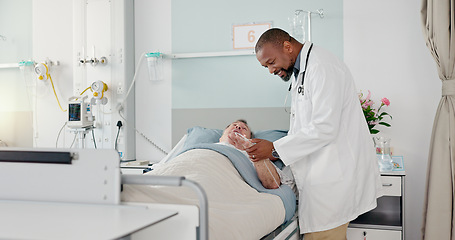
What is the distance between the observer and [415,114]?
10.5 ft

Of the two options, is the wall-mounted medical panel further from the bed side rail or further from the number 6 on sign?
the bed side rail

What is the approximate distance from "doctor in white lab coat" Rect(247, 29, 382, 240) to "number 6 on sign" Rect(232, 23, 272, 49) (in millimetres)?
1223

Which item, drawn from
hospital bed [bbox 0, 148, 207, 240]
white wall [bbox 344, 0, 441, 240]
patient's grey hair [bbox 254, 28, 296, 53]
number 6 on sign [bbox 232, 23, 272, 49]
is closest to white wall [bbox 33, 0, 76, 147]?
number 6 on sign [bbox 232, 23, 272, 49]

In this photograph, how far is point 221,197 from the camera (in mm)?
1902

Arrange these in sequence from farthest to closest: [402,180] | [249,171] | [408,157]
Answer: [408,157]
[402,180]
[249,171]

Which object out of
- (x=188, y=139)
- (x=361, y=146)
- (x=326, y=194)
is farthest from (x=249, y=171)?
(x=188, y=139)

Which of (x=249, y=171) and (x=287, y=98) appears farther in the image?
(x=287, y=98)

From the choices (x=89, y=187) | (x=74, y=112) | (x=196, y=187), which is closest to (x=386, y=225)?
(x=196, y=187)

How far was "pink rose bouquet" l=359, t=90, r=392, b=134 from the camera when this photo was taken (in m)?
3.06

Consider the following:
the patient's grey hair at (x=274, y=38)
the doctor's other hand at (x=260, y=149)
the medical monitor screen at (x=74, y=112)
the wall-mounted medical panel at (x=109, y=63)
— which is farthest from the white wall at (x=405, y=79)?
the medical monitor screen at (x=74, y=112)

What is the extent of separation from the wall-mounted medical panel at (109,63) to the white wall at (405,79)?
1.83 meters

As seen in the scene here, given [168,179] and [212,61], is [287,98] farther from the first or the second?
[168,179]

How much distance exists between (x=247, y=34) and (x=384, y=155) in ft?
4.47

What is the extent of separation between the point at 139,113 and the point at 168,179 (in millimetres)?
2650
